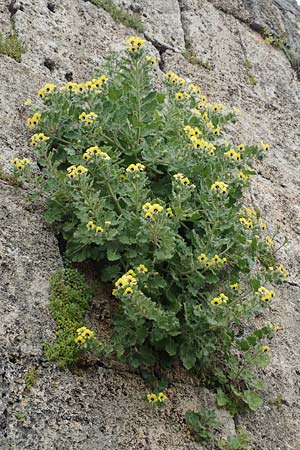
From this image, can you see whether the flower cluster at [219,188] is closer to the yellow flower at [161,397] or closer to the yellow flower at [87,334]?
the yellow flower at [87,334]

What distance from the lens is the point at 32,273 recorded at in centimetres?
350

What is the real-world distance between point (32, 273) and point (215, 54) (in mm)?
4898

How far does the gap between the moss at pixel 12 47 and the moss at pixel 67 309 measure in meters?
2.37

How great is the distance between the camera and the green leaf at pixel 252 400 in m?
3.65

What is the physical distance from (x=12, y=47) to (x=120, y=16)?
2.05 m

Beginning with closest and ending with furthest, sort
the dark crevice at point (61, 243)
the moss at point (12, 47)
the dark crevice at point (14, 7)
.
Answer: the dark crevice at point (61, 243) < the moss at point (12, 47) < the dark crevice at point (14, 7)

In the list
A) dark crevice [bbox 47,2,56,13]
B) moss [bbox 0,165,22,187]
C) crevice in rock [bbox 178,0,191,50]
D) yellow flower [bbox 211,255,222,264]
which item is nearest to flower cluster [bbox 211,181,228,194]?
yellow flower [bbox 211,255,222,264]

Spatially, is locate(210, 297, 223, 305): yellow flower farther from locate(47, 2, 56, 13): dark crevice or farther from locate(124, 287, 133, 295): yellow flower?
locate(47, 2, 56, 13): dark crevice

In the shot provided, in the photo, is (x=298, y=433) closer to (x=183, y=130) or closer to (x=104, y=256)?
(x=104, y=256)

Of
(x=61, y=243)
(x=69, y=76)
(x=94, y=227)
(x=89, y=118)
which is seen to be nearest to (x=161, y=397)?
(x=94, y=227)

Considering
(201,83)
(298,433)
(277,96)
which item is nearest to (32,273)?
(298,433)

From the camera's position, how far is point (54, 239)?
12.4 feet

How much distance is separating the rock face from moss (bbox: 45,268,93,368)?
55 mm

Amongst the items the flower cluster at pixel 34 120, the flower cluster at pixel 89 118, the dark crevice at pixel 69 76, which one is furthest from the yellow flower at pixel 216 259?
the dark crevice at pixel 69 76
